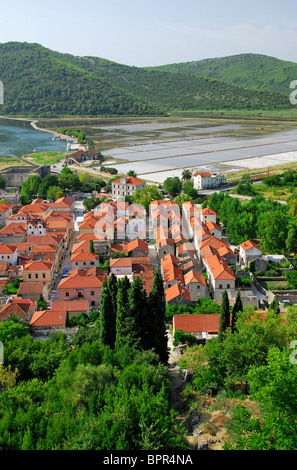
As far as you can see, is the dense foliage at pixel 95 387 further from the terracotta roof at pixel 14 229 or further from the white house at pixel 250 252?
the terracotta roof at pixel 14 229

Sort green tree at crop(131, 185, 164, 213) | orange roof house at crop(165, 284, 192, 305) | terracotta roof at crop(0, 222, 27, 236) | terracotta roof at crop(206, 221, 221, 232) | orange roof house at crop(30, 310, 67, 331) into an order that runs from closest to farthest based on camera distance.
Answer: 1. orange roof house at crop(30, 310, 67, 331)
2. orange roof house at crop(165, 284, 192, 305)
3. terracotta roof at crop(0, 222, 27, 236)
4. terracotta roof at crop(206, 221, 221, 232)
5. green tree at crop(131, 185, 164, 213)

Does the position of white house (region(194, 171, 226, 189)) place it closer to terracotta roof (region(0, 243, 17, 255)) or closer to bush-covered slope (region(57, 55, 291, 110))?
terracotta roof (region(0, 243, 17, 255))

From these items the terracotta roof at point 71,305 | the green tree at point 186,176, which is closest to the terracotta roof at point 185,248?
the terracotta roof at point 71,305

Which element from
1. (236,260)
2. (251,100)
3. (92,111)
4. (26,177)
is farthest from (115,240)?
(251,100)

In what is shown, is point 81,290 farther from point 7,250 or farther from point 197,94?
point 197,94

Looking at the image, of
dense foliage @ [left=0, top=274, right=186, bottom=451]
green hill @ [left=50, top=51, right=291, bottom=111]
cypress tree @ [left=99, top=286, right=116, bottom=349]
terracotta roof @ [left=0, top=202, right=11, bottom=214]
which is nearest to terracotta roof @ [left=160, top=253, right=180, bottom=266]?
dense foliage @ [left=0, top=274, right=186, bottom=451]
